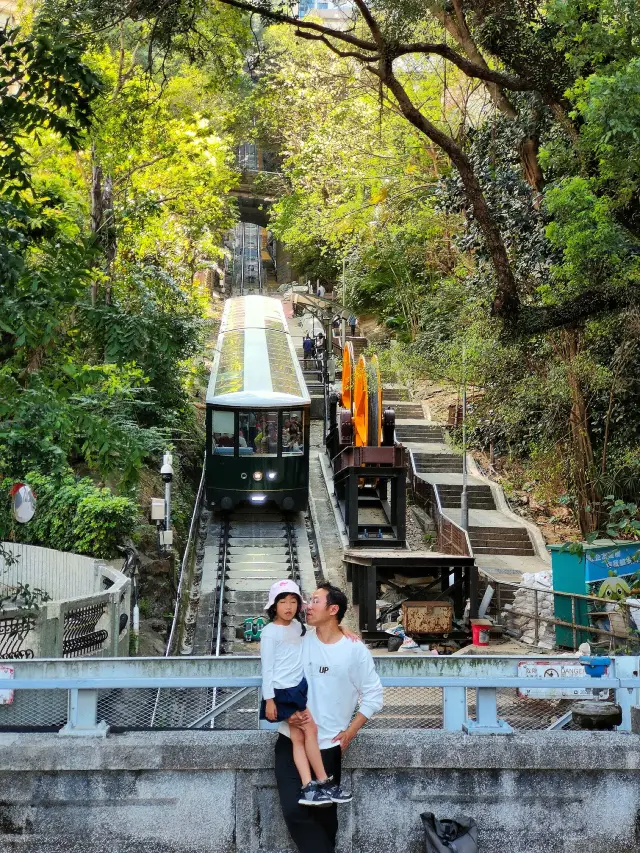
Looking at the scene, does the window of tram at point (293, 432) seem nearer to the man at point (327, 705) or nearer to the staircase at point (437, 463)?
the staircase at point (437, 463)

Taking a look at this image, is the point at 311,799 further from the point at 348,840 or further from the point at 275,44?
the point at 275,44

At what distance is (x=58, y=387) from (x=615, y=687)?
6938 mm

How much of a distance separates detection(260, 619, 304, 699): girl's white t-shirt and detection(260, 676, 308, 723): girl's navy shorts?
0.8 inches

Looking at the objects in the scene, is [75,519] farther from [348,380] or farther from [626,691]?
[626,691]

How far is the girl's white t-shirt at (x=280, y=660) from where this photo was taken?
4789 millimetres

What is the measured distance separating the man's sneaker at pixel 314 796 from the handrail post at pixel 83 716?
1.06 meters

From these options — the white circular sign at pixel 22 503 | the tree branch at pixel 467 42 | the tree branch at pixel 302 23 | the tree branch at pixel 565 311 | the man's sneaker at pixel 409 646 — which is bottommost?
the man's sneaker at pixel 409 646

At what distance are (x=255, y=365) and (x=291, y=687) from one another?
21572 millimetres

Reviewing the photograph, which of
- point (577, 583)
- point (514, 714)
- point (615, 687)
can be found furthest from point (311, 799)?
point (577, 583)

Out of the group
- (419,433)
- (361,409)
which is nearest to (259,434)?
(361,409)

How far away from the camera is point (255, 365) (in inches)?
1028

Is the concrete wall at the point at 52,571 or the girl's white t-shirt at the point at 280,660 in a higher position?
the girl's white t-shirt at the point at 280,660

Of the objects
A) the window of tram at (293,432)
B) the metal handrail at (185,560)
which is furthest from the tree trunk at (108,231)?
the metal handrail at (185,560)

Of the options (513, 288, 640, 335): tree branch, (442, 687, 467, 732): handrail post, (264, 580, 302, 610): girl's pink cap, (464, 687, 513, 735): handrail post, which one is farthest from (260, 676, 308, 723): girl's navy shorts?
(513, 288, 640, 335): tree branch
